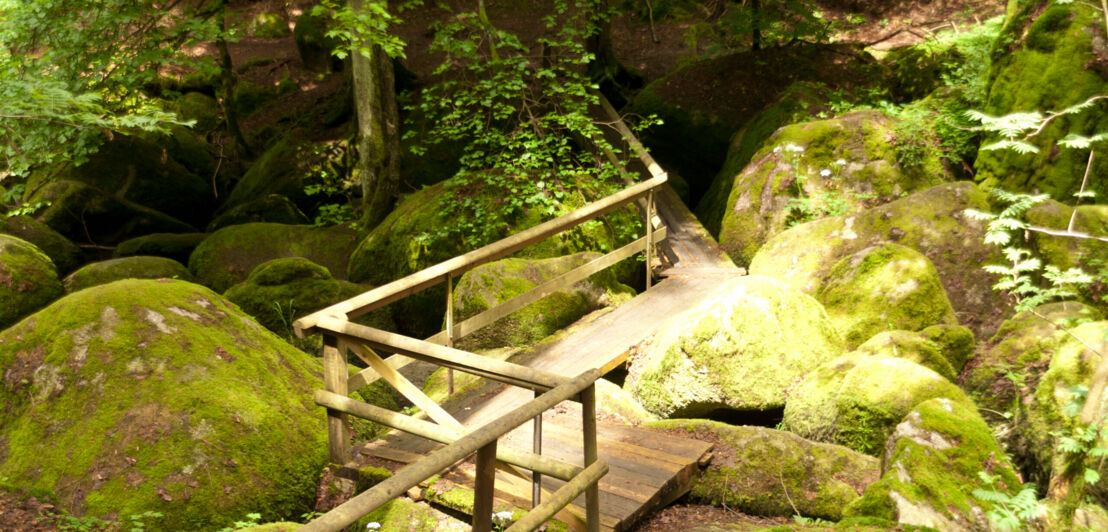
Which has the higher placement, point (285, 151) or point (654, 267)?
point (285, 151)

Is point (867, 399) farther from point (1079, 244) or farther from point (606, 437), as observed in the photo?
point (1079, 244)

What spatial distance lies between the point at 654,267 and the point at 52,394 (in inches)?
253

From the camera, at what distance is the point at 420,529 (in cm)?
409

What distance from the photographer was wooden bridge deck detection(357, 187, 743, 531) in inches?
168

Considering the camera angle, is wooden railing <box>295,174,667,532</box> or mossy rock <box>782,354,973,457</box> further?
mossy rock <box>782,354,973,457</box>

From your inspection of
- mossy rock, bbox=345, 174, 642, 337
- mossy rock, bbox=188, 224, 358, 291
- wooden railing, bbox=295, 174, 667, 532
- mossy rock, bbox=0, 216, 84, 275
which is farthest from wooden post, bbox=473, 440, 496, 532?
mossy rock, bbox=0, 216, 84, 275

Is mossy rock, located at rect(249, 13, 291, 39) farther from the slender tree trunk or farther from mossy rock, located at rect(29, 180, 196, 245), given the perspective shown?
the slender tree trunk

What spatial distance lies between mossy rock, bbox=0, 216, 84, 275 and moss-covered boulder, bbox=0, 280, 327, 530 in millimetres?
8107

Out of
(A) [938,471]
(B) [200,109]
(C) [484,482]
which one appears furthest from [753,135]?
(B) [200,109]

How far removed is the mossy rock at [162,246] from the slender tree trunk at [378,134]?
3244mm

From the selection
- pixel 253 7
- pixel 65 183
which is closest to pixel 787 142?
pixel 65 183

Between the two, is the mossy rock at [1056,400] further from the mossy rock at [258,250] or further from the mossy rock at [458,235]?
the mossy rock at [258,250]

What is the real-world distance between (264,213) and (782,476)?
457 inches

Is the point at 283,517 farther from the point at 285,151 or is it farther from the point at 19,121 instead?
the point at 285,151
